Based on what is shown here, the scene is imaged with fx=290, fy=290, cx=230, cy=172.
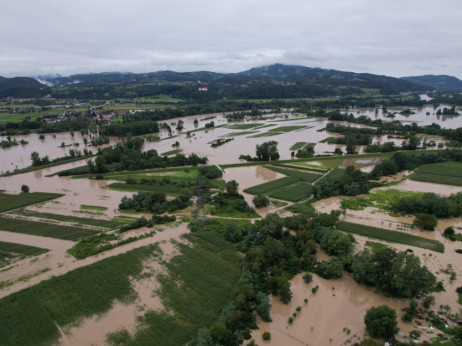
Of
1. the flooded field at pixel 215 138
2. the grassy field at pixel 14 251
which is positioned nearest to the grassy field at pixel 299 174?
the flooded field at pixel 215 138

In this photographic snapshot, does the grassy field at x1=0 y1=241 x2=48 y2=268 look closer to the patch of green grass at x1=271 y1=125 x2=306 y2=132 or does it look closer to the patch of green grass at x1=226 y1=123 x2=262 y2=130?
the patch of green grass at x1=226 y1=123 x2=262 y2=130

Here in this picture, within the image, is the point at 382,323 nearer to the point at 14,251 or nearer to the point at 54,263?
the point at 54,263

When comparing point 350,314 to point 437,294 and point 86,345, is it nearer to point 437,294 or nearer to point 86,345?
point 437,294

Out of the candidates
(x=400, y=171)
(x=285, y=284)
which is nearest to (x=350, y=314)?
(x=285, y=284)

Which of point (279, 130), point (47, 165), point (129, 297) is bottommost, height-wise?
point (129, 297)

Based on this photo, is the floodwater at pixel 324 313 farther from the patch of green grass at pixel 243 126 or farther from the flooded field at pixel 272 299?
the patch of green grass at pixel 243 126

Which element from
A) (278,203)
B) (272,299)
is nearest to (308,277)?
(272,299)
